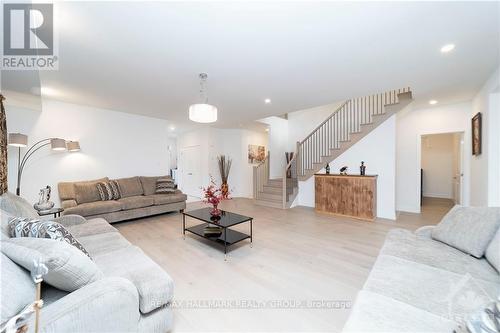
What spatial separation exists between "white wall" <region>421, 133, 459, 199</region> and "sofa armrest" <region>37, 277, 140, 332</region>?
8.74 metres

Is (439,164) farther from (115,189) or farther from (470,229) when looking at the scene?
(115,189)

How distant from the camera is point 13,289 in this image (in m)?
0.96

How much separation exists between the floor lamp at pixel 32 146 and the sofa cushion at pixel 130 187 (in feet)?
3.52

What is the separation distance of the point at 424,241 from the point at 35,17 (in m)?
4.12

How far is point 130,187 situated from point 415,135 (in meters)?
→ 7.04

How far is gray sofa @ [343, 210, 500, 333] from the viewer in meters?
1.02

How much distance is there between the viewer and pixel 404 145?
17.6ft

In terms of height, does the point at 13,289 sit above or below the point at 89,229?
above

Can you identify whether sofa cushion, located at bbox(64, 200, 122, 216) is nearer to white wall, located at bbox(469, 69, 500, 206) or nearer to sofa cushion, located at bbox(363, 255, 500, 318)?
sofa cushion, located at bbox(363, 255, 500, 318)

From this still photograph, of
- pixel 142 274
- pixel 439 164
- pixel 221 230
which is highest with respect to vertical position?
pixel 439 164

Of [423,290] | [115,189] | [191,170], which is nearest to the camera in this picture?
[423,290]

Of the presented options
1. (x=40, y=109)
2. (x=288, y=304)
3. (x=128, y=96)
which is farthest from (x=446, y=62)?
(x=40, y=109)

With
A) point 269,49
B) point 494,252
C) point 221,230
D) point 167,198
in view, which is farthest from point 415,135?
point 167,198

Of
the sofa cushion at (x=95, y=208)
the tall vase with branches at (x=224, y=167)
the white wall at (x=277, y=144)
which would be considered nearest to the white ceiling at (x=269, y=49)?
the sofa cushion at (x=95, y=208)
